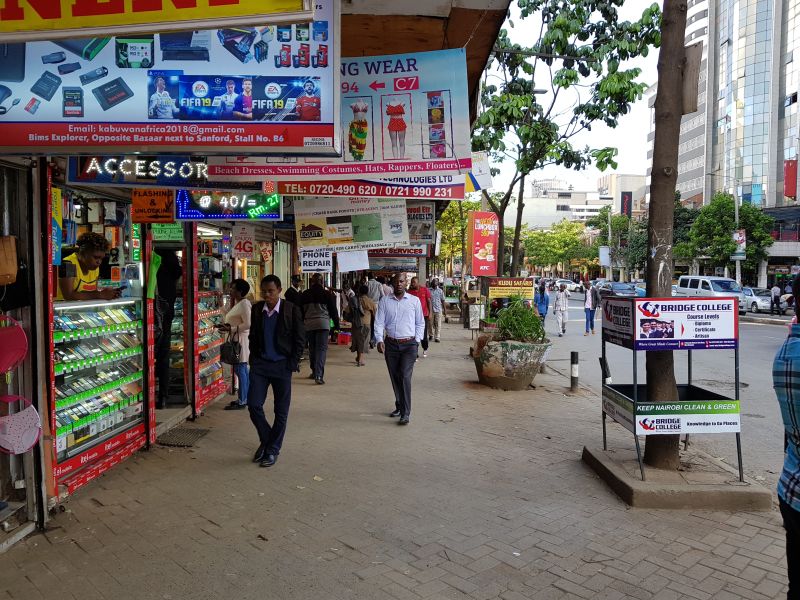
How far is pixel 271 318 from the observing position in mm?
6094

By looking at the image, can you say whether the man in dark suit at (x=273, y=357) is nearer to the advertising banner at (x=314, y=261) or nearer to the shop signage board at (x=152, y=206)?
the shop signage board at (x=152, y=206)

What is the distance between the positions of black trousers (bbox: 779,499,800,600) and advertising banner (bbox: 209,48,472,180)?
3.22 m

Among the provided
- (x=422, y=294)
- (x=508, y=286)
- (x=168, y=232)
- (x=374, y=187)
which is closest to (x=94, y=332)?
(x=168, y=232)

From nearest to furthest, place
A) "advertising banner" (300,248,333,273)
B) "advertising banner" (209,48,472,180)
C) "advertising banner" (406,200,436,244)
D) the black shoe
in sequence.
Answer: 1. "advertising banner" (209,48,472,180)
2. the black shoe
3. "advertising banner" (300,248,333,273)
4. "advertising banner" (406,200,436,244)

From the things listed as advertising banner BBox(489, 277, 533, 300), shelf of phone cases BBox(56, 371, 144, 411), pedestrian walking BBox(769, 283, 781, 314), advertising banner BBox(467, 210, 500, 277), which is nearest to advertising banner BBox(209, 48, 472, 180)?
shelf of phone cases BBox(56, 371, 144, 411)

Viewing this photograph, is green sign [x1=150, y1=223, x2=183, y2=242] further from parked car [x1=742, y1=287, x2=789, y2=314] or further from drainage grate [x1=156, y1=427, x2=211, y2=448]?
parked car [x1=742, y1=287, x2=789, y2=314]

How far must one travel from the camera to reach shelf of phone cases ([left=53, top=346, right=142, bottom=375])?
497 centimetres

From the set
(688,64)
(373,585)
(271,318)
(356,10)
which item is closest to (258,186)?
(271,318)

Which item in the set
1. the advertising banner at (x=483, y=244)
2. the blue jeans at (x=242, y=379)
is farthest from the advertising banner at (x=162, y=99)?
the advertising banner at (x=483, y=244)

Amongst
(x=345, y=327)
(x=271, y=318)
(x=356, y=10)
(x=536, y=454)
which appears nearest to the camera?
(x=356, y=10)

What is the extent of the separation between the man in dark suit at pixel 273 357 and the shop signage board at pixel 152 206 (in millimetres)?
1380

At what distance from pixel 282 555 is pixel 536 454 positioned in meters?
3.44

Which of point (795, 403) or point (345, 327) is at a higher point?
point (795, 403)

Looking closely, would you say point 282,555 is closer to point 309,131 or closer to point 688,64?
point 309,131
